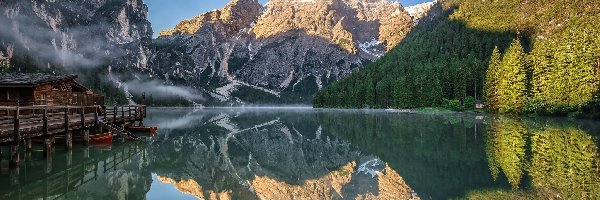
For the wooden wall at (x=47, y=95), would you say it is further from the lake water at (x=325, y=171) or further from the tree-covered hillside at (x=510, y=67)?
the tree-covered hillside at (x=510, y=67)

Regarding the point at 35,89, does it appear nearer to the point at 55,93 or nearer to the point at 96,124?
the point at 55,93

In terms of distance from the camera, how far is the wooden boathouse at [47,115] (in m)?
24.3

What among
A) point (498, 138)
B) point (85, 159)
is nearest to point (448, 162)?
point (498, 138)

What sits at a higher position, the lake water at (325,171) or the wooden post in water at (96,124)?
the wooden post in water at (96,124)

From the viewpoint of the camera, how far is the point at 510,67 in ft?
292

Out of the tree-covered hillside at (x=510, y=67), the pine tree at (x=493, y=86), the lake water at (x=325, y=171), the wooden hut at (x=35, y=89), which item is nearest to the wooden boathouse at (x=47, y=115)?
the wooden hut at (x=35, y=89)

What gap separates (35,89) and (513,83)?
8416 centimetres

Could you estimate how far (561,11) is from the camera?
548 ft

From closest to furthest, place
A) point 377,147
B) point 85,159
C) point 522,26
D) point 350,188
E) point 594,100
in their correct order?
point 350,188 < point 85,159 < point 377,147 < point 594,100 < point 522,26

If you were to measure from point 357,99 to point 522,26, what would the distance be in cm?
7843

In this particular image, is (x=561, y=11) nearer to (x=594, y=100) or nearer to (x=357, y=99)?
(x=357, y=99)

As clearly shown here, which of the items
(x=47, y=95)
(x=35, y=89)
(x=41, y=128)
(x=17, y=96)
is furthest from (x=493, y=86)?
(x=41, y=128)

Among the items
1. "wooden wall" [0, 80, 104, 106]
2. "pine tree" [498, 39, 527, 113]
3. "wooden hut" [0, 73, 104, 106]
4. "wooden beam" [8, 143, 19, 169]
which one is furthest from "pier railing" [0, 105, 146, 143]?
"pine tree" [498, 39, 527, 113]

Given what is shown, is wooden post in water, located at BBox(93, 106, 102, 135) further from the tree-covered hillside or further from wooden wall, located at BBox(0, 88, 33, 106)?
the tree-covered hillside
